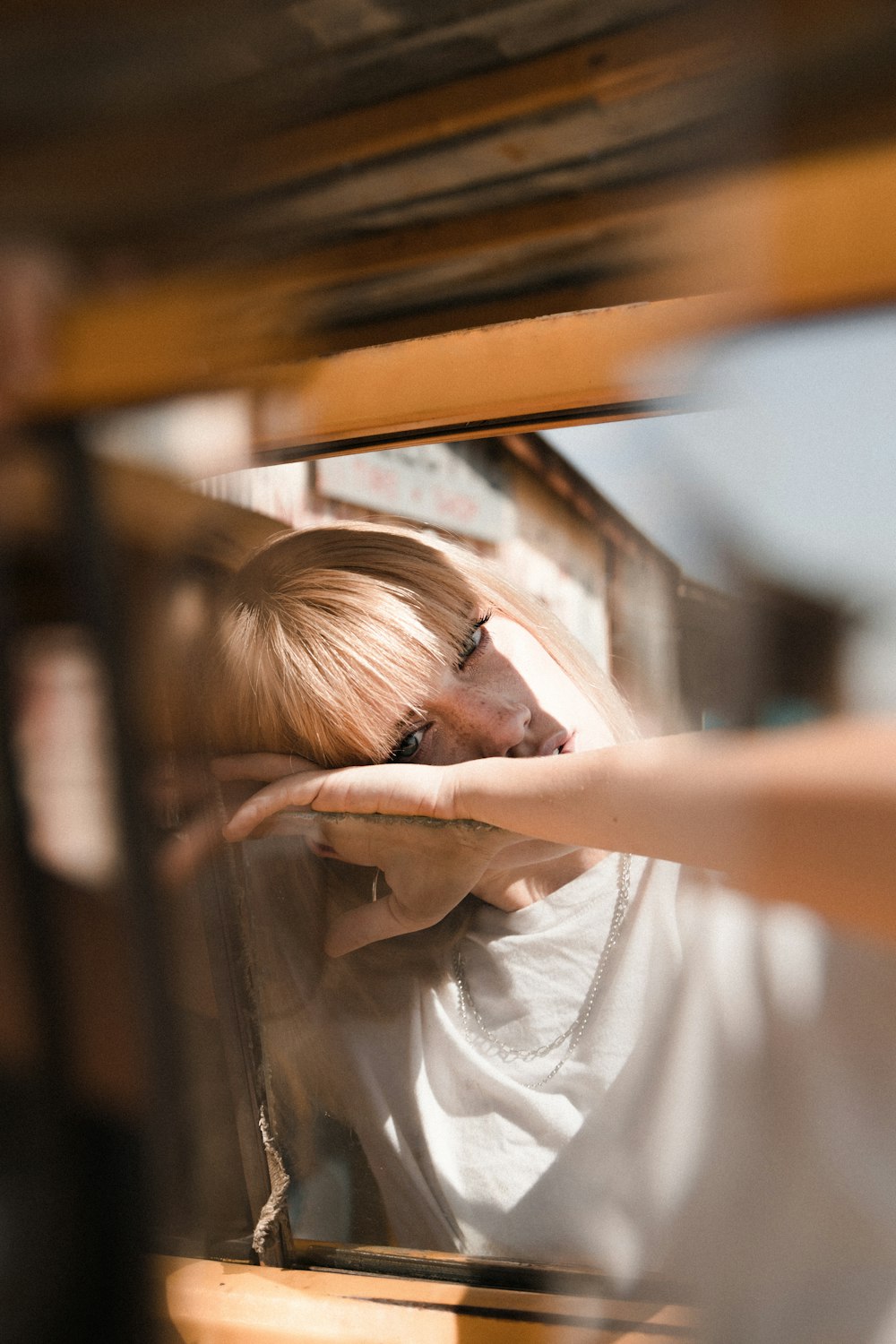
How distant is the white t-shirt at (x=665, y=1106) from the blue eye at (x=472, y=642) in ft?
0.91

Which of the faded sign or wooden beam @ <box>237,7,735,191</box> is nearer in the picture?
wooden beam @ <box>237,7,735,191</box>

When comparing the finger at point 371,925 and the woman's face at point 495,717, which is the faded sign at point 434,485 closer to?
the woman's face at point 495,717

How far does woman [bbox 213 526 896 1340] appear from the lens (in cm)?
73

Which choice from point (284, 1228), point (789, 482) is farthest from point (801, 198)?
point (284, 1228)

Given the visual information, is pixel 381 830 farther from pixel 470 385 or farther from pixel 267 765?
pixel 470 385

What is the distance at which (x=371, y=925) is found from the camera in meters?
1.02

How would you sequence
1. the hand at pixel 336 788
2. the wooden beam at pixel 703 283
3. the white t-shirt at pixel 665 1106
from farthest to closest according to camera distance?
the hand at pixel 336 788 → the white t-shirt at pixel 665 1106 → the wooden beam at pixel 703 283

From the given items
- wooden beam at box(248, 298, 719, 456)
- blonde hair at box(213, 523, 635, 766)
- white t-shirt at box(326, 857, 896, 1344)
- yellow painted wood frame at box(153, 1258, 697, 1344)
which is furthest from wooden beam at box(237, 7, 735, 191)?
yellow painted wood frame at box(153, 1258, 697, 1344)

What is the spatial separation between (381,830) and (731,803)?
0.41 metres

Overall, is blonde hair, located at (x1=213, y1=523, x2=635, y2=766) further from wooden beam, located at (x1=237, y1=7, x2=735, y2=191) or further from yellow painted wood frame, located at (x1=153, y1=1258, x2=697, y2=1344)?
yellow painted wood frame, located at (x1=153, y1=1258, x2=697, y2=1344)

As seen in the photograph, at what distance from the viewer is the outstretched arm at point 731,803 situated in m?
0.57

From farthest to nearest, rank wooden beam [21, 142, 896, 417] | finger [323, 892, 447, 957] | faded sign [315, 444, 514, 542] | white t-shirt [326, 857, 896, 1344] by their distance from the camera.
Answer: faded sign [315, 444, 514, 542] < finger [323, 892, 447, 957] < white t-shirt [326, 857, 896, 1344] < wooden beam [21, 142, 896, 417]

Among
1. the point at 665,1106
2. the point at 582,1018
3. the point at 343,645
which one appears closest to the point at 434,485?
the point at 343,645

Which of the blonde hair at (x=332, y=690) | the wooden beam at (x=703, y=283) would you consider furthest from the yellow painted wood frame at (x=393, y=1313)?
the wooden beam at (x=703, y=283)
